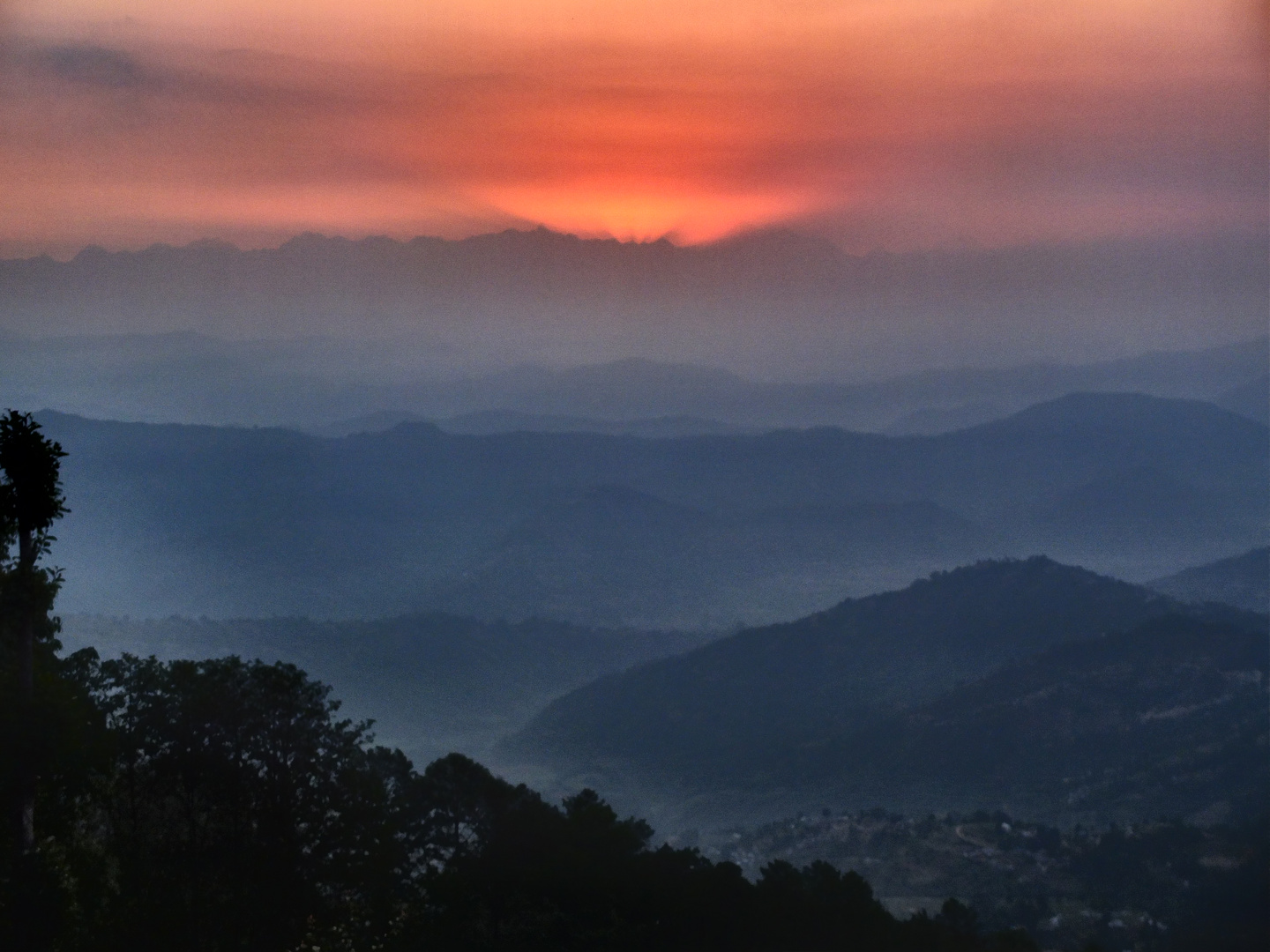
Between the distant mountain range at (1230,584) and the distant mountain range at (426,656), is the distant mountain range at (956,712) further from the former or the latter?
the distant mountain range at (1230,584)

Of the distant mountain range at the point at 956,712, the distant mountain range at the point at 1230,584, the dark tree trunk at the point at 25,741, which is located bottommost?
the distant mountain range at the point at 956,712

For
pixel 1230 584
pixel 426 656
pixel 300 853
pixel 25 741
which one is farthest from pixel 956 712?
pixel 25 741

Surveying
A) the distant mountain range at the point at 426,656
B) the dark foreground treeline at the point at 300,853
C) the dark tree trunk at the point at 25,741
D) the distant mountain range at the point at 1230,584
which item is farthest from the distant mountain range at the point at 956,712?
the dark tree trunk at the point at 25,741

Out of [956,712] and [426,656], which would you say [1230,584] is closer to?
[956,712]

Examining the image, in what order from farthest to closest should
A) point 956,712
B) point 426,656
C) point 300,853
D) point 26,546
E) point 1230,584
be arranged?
point 426,656 → point 1230,584 → point 956,712 → point 300,853 → point 26,546

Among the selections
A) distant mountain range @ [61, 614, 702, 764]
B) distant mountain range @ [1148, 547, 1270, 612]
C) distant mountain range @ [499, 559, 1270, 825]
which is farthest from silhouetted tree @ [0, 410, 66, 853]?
distant mountain range @ [1148, 547, 1270, 612]

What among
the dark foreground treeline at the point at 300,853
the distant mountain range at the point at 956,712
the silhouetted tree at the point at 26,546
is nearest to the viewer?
the silhouetted tree at the point at 26,546

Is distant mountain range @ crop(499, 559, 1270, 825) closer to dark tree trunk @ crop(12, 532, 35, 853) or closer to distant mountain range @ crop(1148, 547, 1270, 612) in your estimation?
distant mountain range @ crop(1148, 547, 1270, 612)
